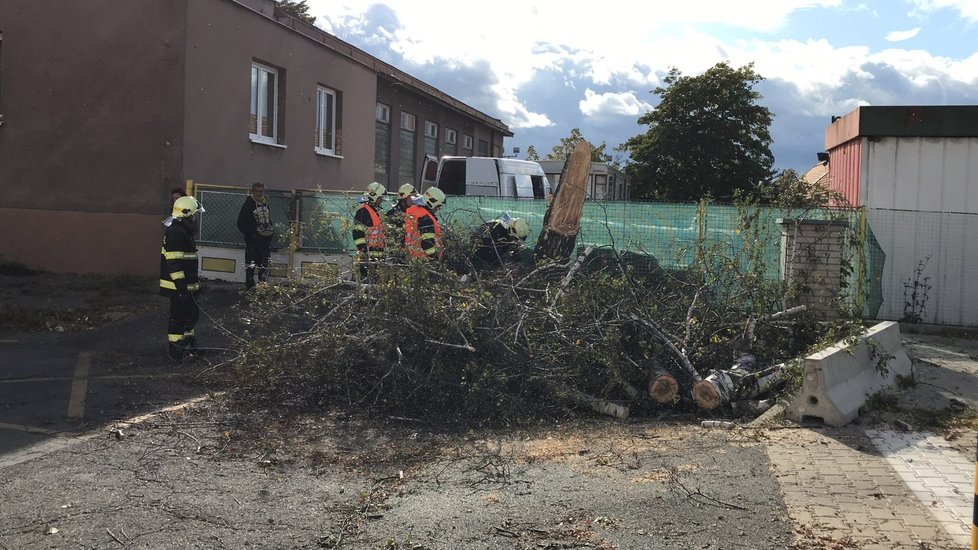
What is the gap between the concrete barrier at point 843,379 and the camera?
6.20 m

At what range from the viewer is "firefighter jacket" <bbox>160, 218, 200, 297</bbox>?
8.55 m

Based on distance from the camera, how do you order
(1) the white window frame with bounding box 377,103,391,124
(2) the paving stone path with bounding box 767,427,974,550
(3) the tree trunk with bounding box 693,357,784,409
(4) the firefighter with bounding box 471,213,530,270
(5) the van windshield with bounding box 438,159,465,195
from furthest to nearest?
(1) the white window frame with bounding box 377,103,391,124 < (5) the van windshield with bounding box 438,159,465,195 < (4) the firefighter with bounding box 471,213,530,270 < (3) the tree trunk with bounding box 693,357,784,409 < (2) the paving stone path with bounding box 767,427,974,550

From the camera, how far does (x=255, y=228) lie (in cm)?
1231

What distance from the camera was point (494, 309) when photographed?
7.04 metres

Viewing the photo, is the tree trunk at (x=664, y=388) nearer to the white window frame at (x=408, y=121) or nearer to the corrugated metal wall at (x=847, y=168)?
the corrugated metal wall at (x=847, y=168)

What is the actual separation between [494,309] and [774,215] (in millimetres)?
5702

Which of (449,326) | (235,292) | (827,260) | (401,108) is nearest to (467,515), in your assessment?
(449,326)

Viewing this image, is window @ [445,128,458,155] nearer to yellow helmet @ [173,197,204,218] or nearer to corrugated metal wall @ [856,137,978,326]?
corrugated metal wall @ [856,137,978,326]

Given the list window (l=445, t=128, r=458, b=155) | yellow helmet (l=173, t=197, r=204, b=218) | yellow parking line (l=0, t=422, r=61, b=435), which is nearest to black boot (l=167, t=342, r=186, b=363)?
yellow helmet (l=173, t=197, r=204, b=218)

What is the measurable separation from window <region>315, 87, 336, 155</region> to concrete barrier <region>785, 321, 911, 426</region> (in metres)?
13.5

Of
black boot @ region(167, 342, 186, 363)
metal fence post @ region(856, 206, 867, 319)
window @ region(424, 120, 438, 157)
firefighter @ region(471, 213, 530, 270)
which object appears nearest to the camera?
black boot @ region(167, 342, 186, 363)

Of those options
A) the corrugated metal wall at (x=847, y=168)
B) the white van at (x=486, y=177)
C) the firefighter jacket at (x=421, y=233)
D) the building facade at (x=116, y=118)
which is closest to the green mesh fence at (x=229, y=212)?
the building facade at (x=116, y=118)

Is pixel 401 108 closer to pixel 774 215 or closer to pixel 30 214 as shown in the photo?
pixel 30 214

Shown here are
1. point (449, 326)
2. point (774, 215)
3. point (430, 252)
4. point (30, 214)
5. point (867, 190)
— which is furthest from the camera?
point (30, 214)
